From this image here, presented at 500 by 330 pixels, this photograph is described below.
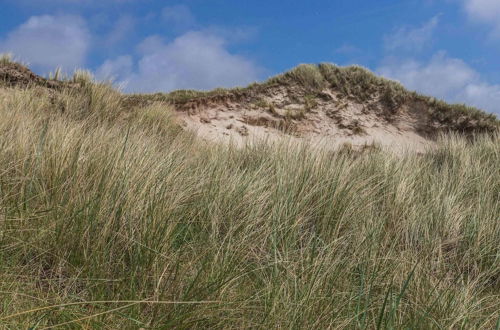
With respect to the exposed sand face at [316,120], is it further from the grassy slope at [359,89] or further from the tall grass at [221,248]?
the tall grass at [221,248]

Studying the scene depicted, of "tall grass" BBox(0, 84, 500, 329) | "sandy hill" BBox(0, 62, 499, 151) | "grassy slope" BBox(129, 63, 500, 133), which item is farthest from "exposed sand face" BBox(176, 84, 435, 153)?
"tall grass" BBox(0, 84, 500, 329)

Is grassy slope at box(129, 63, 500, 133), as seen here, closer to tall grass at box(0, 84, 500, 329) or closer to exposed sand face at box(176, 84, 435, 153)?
exposed sand face at box(176, 84, 435, 153)

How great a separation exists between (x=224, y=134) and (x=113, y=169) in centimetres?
662

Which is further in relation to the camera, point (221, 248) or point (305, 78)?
point (305, 78)

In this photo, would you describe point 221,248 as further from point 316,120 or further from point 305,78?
point 305,78

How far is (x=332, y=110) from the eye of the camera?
412 inches

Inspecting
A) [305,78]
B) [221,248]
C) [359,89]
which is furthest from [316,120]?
[221,248]

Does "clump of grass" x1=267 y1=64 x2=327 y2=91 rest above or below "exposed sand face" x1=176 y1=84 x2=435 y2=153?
above

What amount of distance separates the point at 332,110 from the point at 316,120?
0.55m

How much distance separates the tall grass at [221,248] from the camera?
177 centimetres

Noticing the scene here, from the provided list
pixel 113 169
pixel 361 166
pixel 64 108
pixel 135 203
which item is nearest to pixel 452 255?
pixel 361 166

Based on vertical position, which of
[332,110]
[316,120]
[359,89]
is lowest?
[316,120]

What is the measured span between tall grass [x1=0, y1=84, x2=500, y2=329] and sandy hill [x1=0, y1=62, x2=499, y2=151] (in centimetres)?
569

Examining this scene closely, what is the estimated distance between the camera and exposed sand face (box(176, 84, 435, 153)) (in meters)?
9.62
